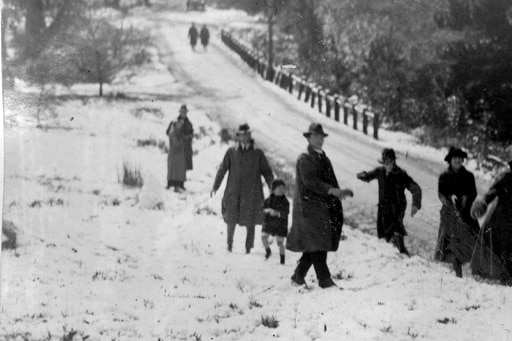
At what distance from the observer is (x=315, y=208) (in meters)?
6.43

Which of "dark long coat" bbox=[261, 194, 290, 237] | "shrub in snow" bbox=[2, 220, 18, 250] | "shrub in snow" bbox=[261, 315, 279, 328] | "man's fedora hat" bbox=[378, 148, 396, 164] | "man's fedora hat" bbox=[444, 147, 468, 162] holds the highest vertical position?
"man's fedora hat" bbox=[444, 147, 468, 162]

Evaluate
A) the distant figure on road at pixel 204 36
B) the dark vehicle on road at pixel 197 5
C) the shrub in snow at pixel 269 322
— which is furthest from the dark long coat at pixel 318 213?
the dark vehicle on road at pixel 197 5

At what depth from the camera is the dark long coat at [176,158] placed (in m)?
11.0

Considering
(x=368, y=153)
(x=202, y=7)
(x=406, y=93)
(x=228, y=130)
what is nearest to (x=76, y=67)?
(x=228, y=130)

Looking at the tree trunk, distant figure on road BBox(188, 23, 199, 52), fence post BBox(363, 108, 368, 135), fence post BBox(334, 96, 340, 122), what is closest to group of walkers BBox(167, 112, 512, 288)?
the tree trunk

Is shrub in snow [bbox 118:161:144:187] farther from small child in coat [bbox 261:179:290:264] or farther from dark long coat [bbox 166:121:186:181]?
small child in coat [bbox 261:179:290:264]

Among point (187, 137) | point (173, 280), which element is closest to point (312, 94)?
point (187, 137)

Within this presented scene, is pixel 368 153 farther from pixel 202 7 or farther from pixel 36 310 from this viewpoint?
pixel 202 7

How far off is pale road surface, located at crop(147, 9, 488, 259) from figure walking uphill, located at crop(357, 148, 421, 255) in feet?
3.33

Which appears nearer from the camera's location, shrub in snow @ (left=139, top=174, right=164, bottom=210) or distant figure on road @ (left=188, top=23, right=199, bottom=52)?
shrub in snow @ (left=139, top=174, right=164, bottom=210)

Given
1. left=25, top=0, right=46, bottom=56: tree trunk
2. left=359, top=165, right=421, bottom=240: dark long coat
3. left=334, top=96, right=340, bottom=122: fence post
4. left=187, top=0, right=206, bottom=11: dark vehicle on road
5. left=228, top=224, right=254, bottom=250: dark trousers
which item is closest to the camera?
left=359, top=165, right=421, bottom=240: dark long coat

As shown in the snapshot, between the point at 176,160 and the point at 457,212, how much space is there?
543cm

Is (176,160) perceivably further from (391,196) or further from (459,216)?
(459,216)

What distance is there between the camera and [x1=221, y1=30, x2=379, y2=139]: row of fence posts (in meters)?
15.8
